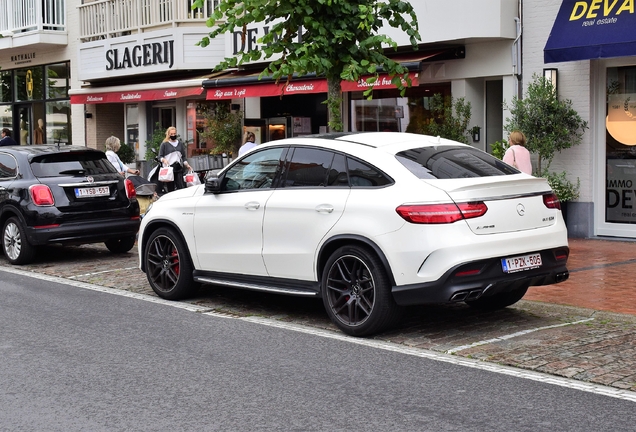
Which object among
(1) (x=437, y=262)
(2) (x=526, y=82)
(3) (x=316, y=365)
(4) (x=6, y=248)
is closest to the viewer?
(3) (x=316, y=365)

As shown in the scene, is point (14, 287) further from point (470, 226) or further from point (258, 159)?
point (470, 226)

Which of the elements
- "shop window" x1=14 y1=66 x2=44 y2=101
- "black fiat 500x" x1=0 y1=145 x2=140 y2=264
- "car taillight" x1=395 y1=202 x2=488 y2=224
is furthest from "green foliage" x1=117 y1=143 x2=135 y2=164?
"car taillight" x1=395 y1=202 x2=488 y2=224

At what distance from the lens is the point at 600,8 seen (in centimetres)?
1352

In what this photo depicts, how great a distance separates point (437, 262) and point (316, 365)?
4.16 ft

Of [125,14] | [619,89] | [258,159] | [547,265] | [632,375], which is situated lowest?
[632,375]

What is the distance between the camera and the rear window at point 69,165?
12398mm

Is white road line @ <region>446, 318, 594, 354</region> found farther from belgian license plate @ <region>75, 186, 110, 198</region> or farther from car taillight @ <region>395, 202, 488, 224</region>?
belgian license plate @ <region>75, 186, 110, 198</region>

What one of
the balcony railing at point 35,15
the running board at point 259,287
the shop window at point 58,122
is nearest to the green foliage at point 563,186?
the running board at point 259,287

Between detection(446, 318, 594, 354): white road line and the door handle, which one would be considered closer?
detection(446, 318, 594, 354): white road line

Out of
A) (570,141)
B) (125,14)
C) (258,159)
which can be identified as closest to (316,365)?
(258,159)

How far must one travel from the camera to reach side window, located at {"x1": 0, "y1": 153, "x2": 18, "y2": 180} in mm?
12531

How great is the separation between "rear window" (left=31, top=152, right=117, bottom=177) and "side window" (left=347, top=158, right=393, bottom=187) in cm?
592

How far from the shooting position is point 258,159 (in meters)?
8.70

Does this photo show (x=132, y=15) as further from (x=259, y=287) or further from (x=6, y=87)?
(x=259, y=287)
